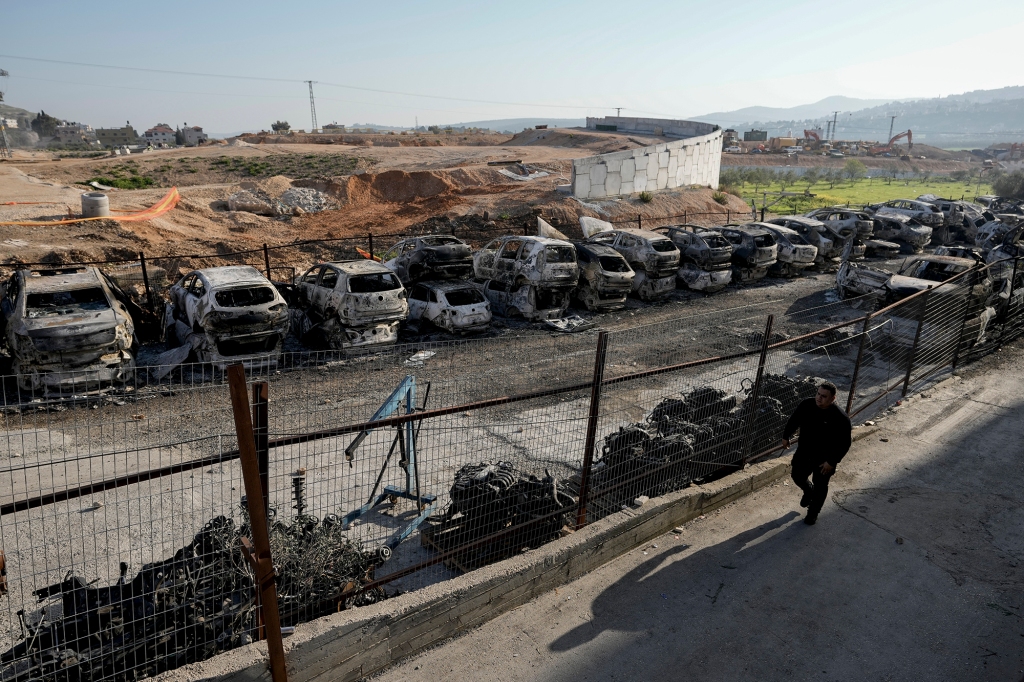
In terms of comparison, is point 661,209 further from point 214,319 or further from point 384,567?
point 384,567

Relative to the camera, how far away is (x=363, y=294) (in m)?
11.8

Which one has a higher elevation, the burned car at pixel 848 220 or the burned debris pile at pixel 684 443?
the burned car at pixel 848 220

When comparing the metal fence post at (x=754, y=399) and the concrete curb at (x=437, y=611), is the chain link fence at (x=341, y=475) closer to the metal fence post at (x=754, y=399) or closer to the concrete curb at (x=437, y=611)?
the metal fence post at (x=754, y=399)

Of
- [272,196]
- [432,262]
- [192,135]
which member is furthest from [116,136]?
[432,262]

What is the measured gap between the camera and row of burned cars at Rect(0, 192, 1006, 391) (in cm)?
959

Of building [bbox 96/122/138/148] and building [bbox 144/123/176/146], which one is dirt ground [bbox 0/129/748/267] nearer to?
building [bbox 96/122/138/148]

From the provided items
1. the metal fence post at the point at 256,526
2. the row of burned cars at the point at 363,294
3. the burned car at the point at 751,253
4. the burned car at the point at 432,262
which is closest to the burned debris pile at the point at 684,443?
the metal fence post at the point at 256,526

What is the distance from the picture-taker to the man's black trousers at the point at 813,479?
599 centimetres

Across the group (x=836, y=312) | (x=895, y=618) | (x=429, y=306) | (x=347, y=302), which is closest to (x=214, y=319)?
(x=347, y=302)

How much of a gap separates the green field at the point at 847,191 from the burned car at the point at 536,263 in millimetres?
27843

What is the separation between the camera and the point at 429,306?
13.3 meters

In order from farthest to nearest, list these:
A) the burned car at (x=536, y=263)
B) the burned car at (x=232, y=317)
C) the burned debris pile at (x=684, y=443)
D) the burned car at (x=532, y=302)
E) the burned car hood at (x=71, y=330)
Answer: the burned car at (x=532, y=302) → the burned car at (x=536, y=263) → the burned car at (x=232, y=317) → the burned car hood at (x=71, y=330) → the burned debris pile at (x=684, y=443)

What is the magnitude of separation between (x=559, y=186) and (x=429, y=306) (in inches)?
759

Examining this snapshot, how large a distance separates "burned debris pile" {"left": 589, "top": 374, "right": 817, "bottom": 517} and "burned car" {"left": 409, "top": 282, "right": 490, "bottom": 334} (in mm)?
6221
